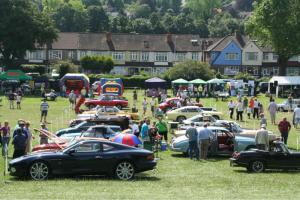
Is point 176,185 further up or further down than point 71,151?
further down

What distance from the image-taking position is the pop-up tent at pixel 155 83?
79.8 m

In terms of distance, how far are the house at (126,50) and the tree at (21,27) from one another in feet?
71.3

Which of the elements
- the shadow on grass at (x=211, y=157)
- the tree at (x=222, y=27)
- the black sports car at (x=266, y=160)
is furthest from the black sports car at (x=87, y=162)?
the tree at (x=222, y=27)

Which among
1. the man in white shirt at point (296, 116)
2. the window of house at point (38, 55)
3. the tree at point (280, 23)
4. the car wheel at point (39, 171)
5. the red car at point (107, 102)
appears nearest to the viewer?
the car wheel at point (39, 171)

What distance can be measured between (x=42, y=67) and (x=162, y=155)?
77.4 m

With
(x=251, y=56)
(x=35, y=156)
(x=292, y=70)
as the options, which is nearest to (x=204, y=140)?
(x=35, y=156)

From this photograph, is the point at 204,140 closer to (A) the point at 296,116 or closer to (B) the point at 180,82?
(A) the point at 296,116

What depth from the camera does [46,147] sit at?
23.8m

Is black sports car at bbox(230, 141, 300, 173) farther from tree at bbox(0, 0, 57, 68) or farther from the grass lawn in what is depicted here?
tree at bbox(0, 0, 57, 68)

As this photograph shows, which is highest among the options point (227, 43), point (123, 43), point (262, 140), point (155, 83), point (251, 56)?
point (227, 43)

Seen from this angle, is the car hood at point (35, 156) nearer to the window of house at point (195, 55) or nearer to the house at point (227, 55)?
the house at point (227, 55)

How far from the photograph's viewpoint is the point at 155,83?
83.4 meters

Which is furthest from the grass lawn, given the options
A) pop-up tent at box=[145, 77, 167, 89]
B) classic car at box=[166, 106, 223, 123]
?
pop-up tent at box=[145, 77, 167, 89]

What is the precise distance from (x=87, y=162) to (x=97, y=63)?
80.4 meters
